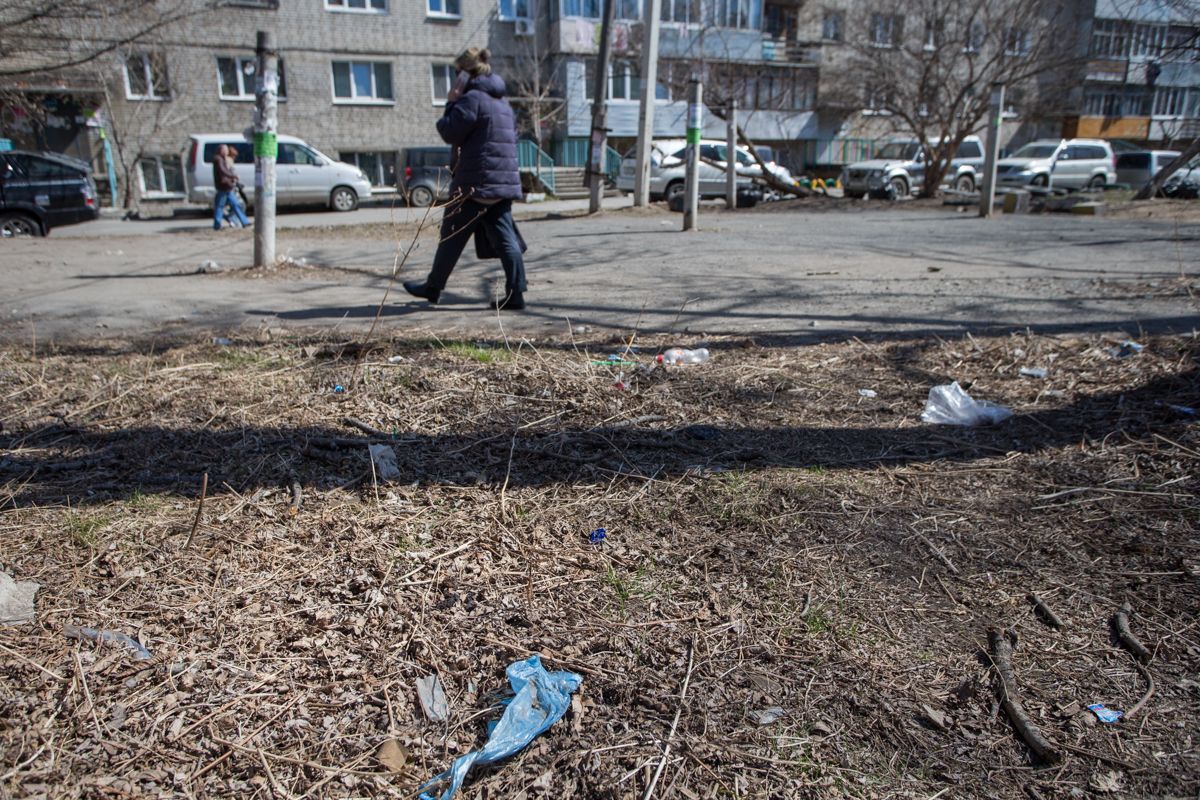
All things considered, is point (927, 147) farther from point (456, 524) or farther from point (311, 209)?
point (456, 524)

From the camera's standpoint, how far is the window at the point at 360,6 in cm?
2944

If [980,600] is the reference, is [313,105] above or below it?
above

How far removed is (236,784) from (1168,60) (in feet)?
42.4

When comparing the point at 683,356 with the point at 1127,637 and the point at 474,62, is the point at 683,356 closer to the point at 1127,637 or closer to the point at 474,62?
the point at 474,62

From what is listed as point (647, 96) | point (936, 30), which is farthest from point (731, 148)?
point (936, 30)

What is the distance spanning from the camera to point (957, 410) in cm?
365

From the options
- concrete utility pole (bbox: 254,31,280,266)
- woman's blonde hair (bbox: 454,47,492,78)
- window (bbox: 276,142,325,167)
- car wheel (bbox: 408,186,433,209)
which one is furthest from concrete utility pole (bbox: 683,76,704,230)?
window (bbox: 276,142,325,167)

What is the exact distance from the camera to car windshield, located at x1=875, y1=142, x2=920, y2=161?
29.5m

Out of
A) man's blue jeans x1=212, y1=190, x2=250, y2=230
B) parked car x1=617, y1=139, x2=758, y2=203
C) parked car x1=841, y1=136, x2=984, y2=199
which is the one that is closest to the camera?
man's blue jeans x1=212, y1=190, x2=250, y2=230

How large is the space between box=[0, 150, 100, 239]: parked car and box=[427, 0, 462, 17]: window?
1869cm

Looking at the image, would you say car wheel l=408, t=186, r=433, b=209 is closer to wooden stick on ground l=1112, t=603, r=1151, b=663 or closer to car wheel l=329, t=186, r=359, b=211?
car wheel l=329, t=186, r=359, b=211

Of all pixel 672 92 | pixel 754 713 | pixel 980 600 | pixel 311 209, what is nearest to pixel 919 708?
pixel 754 713

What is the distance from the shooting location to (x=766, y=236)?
12.1m

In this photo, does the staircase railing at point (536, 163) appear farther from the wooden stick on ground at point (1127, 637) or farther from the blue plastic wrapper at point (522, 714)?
the blue plastic wrapper at point (522, 714)
